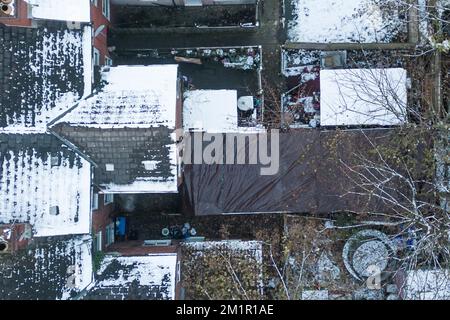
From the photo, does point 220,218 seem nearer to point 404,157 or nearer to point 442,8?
point 404,157

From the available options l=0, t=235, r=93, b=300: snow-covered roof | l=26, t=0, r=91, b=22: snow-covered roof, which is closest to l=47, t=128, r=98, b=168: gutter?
l=0, t=235, r=93, b=300: snow-covered roof

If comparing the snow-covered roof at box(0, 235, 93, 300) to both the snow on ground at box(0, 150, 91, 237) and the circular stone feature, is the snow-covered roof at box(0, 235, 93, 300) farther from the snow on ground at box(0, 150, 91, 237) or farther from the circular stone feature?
the circular stone feature

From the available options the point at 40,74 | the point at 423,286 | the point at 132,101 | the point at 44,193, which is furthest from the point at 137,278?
the point at 423,286

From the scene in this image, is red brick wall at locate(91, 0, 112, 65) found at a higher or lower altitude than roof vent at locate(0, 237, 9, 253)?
higher

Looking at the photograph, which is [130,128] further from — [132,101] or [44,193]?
[44,193]

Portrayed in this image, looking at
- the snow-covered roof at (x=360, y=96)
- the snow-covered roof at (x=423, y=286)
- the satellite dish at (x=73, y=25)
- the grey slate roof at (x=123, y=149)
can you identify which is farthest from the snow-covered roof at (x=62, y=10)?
the snow-covered roof at (x=423, y=286)

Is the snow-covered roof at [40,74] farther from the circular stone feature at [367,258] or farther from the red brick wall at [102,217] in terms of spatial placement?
the circular stone feature at [367,258]
